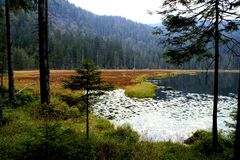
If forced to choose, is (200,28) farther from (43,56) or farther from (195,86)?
(195,86)

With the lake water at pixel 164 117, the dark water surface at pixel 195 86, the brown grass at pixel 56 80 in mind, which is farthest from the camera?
the dark water surface at pixel 195 86

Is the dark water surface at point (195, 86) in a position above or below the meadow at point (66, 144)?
below

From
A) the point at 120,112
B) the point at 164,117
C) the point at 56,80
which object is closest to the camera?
the point at 164,117

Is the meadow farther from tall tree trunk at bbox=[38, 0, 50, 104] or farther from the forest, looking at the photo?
tall tree trunk at bbox=[38, 0, 50, 104]

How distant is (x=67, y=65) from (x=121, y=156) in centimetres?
11204

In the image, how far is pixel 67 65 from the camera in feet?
391

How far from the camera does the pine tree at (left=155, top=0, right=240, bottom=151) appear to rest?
11.7 meters

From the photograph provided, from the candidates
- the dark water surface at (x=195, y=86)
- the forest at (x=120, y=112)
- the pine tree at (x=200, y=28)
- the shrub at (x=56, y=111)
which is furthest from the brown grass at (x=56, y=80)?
the pine tree at (x=200, y=28)

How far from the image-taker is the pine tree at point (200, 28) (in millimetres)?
11695

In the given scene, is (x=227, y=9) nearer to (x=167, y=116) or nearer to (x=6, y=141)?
(x=6, y=141)

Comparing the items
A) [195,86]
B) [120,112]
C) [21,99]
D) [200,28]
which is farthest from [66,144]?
[195,86]

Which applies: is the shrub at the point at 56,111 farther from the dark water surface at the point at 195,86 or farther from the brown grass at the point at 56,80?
the dark water surface at the point at 195,86

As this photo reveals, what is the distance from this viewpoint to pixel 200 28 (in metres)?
12.3

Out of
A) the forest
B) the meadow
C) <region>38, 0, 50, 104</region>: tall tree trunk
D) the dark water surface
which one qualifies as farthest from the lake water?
the dark water surface
